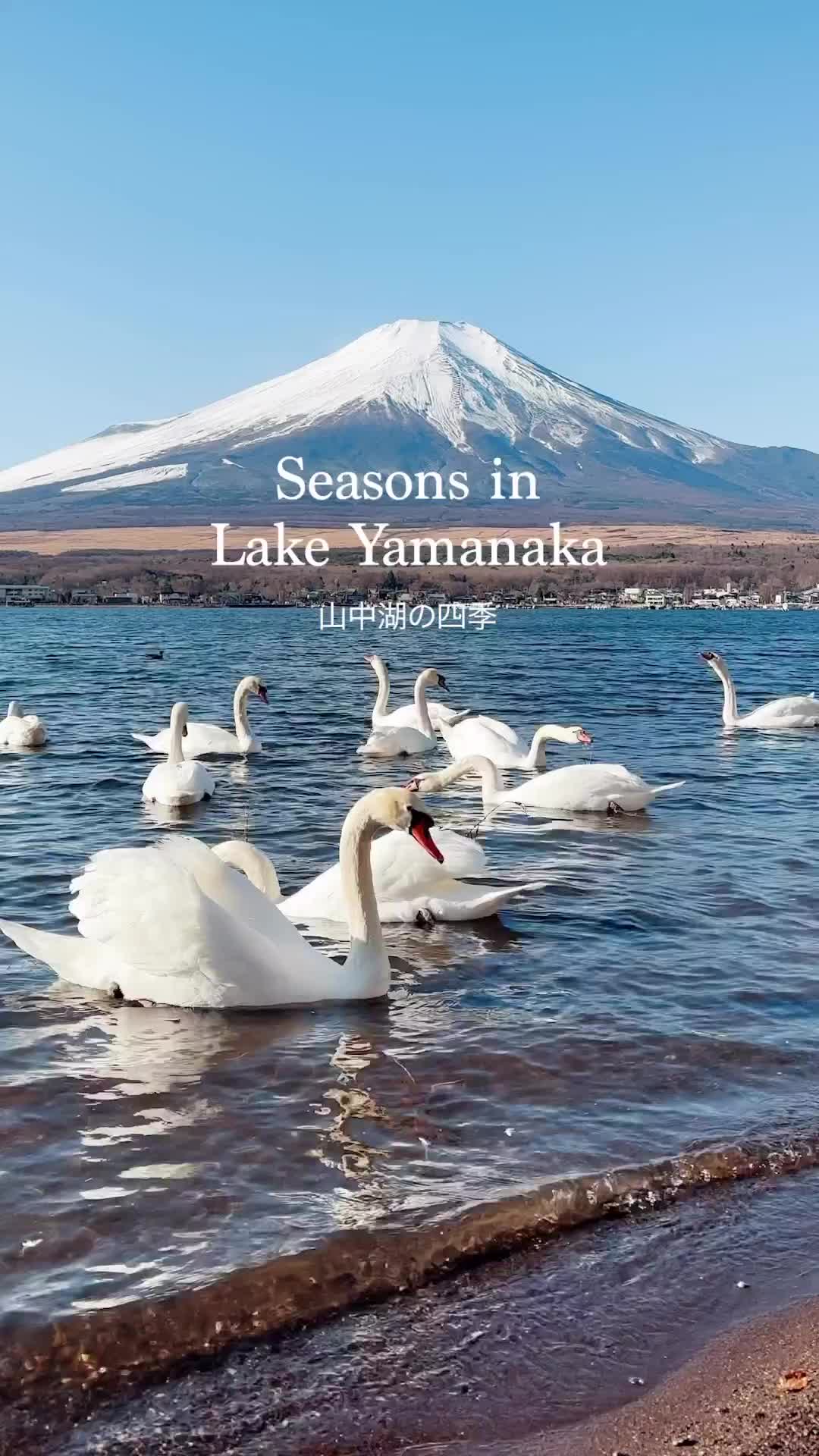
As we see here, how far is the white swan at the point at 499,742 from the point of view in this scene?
760 inches

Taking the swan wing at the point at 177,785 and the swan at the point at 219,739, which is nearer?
the swan wing at the point at 177,785

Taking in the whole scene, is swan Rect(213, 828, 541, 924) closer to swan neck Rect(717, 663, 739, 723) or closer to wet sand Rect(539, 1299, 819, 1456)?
wet sand Rect(539, 1299, 819, 1456)

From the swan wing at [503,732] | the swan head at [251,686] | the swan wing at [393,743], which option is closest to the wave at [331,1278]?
the swan wing at [503,732]

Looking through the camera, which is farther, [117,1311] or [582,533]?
[582,533]

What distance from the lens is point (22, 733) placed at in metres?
22.2

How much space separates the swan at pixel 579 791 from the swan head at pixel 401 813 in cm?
646

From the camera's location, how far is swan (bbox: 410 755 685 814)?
16.0 meters

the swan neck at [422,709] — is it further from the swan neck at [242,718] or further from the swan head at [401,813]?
the swan head at [401,813]

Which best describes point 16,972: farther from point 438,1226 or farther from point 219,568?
point 219,568

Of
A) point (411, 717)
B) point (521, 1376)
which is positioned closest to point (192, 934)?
point (521, 1376)

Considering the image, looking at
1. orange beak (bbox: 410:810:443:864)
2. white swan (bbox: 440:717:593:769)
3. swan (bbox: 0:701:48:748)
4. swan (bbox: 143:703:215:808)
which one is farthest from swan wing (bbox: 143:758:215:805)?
orange beak (bbox: 410:810:443:864)

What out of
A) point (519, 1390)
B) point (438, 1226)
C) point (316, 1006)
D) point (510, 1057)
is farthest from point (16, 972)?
point (519, 1390)

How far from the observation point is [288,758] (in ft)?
71.8

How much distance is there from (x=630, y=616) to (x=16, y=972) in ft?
258
